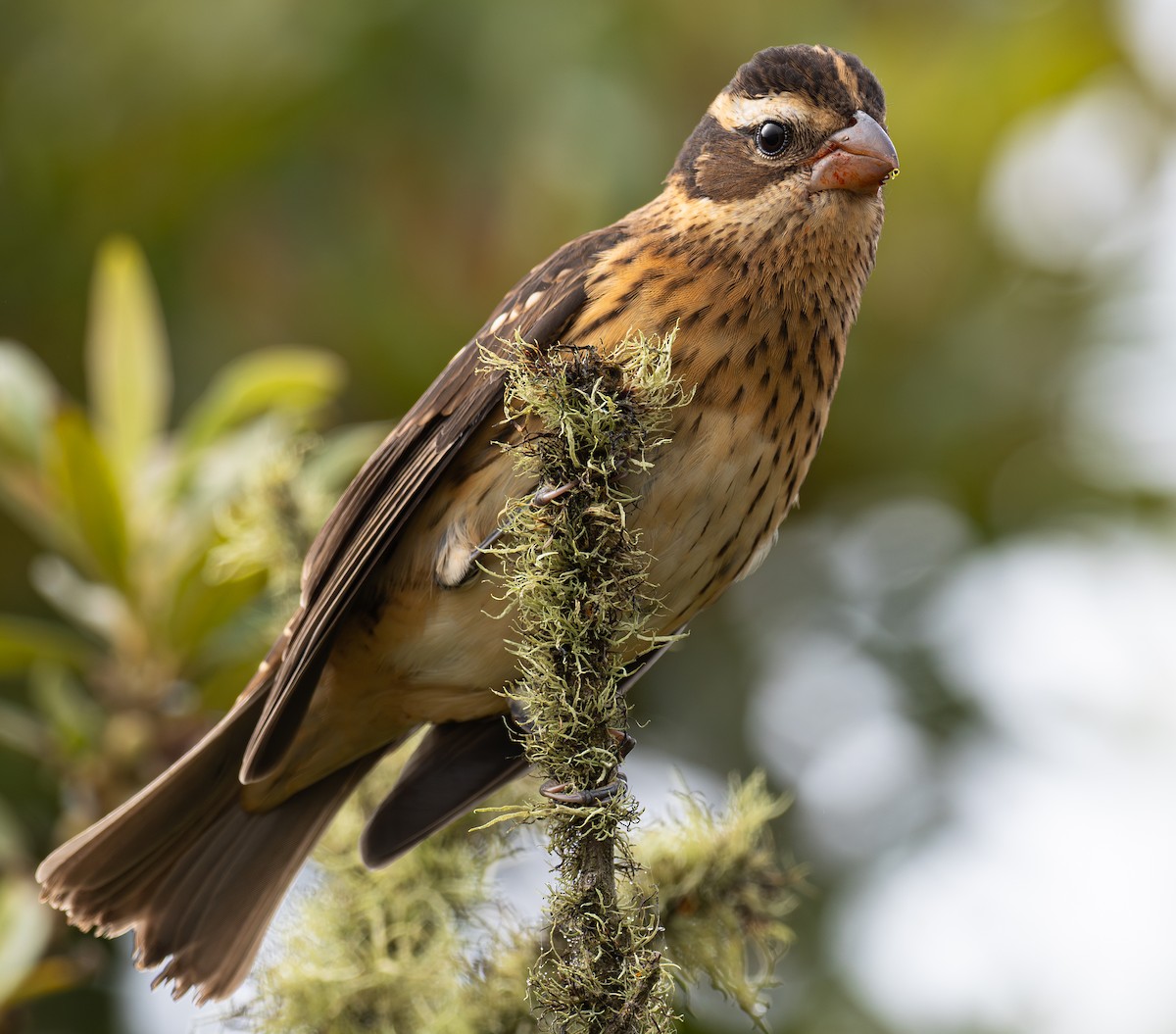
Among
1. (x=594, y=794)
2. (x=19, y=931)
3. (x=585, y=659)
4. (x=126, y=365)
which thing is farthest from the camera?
(x=126, y=365)

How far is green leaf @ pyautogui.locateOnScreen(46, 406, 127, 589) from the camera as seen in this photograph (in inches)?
103

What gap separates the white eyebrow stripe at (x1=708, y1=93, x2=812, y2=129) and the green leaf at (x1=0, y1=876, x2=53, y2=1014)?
6.48ft

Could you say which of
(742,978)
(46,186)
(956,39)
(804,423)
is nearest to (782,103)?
(804,423)

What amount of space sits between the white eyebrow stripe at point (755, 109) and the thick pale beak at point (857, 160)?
9 cm

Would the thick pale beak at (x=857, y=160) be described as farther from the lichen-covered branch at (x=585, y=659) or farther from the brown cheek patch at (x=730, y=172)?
the lichen-covered branch at (x=585, y=659)

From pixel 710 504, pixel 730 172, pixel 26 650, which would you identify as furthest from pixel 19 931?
pixel 730 172

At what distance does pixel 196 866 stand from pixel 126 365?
1056 millimetres

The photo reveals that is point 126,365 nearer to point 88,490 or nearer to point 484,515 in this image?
point 88,490

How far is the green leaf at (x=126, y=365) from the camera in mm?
3053

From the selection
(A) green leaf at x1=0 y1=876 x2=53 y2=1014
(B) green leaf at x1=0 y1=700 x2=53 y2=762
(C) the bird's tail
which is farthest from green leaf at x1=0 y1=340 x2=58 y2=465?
(A) green leaf at x1=0 y1=876 x2=53 y2=1014

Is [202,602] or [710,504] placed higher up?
[202,602]

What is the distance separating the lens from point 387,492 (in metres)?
2.83

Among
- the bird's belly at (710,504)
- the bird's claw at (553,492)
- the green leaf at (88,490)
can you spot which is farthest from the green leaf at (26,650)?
the bird's claw at (553,492)

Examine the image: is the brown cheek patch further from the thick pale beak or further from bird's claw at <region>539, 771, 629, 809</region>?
bird's claw at <region>539, 771, 629, 809</region>
